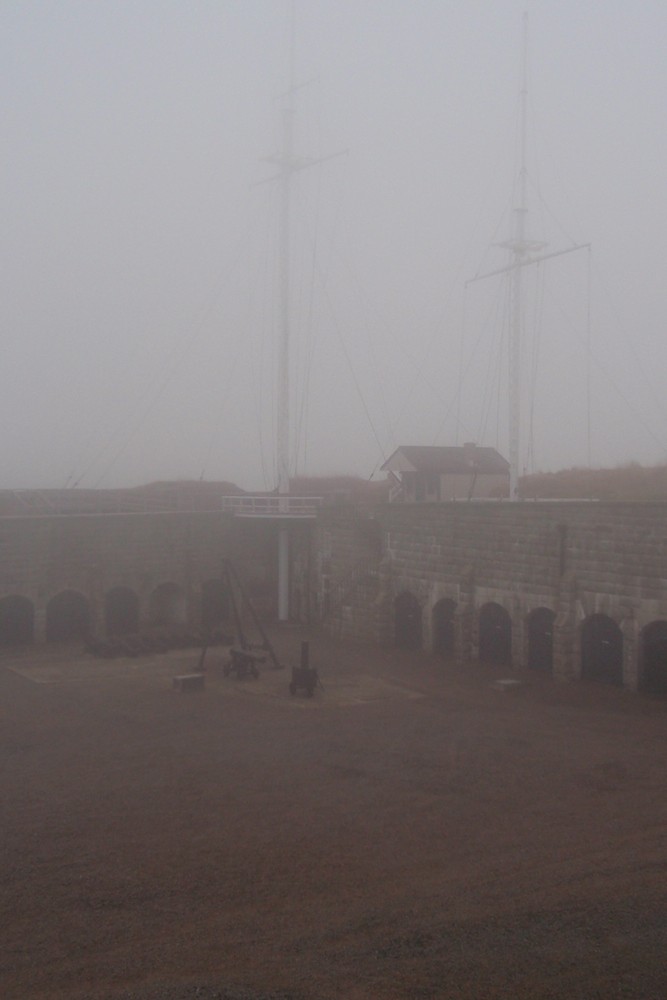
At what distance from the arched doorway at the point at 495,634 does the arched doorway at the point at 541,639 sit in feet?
2.38

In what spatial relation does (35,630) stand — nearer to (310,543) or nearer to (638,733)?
(310,543)

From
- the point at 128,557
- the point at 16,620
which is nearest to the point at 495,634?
the point at 128,557

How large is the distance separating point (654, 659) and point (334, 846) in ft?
32.3

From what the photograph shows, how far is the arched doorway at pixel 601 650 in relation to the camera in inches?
752

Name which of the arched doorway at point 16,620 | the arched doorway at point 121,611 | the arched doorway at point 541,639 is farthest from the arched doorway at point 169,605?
the arched doorway at point 541,639

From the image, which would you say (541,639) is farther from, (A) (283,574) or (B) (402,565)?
(A) (283,574)

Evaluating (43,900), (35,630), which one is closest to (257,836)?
(43,900)

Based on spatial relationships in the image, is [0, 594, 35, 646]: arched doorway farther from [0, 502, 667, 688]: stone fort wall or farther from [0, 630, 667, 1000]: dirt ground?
[0, 630, 667, 1000]: dirt ground

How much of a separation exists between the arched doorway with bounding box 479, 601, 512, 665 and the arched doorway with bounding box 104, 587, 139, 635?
10960 millimetres

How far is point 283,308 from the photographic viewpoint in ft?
99.4

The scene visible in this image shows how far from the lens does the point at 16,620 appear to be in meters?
25.8

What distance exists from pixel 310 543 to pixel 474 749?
15.0 meters

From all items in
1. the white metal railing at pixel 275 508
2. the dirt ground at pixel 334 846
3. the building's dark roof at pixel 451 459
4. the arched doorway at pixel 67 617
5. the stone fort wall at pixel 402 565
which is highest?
the building's dark roof at pixel 451 459

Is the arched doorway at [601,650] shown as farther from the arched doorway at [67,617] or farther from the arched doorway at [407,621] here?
the arched doorway at [67,617]
